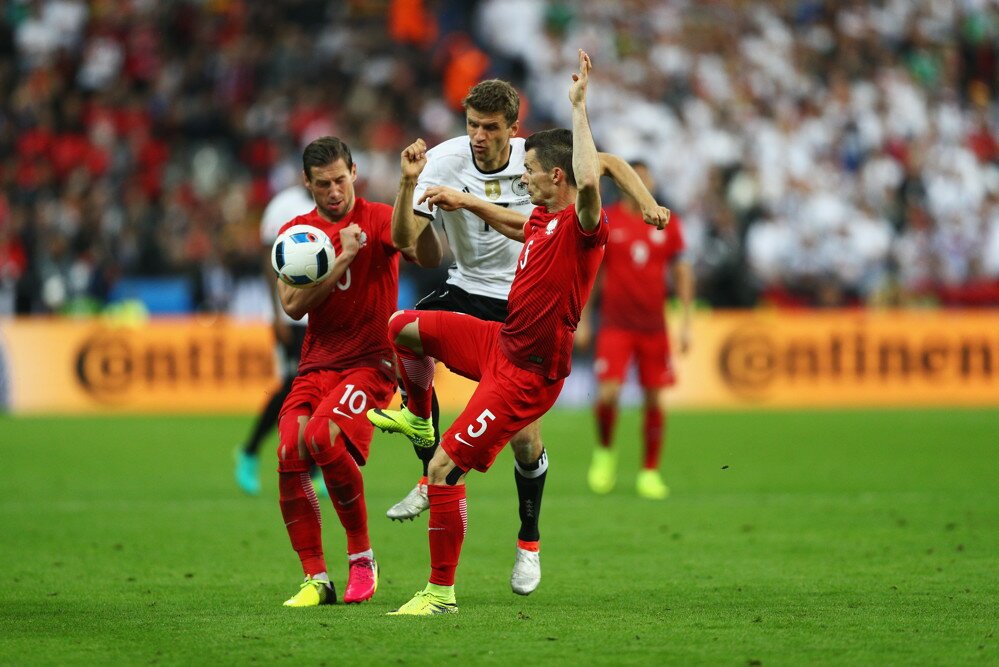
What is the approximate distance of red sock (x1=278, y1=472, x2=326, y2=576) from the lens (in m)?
7.42

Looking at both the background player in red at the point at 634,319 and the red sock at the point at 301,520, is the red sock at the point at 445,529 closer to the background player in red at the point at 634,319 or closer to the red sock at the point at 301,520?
the red sock at the point at 301,520

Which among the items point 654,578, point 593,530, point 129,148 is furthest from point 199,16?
point 654,578

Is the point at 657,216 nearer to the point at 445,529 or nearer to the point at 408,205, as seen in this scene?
the point at 408,205

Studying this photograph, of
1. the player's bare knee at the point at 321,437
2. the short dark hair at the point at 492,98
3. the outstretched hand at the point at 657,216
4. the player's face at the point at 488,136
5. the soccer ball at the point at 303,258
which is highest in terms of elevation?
the short dark hair at the point at 492,98

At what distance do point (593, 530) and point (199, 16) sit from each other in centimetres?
1785

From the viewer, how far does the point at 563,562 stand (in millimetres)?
8922

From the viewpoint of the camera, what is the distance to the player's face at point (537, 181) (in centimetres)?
713

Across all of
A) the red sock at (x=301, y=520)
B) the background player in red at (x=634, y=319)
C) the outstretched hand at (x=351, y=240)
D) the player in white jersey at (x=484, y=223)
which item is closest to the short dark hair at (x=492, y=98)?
the player in white jersey at (x=484, y=223)

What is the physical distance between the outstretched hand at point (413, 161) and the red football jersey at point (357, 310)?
2.10 feet

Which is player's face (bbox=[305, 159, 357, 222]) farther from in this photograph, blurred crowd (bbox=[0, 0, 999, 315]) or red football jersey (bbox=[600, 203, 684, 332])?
blurred crowd (bbox=[0, 0, 999, 315])

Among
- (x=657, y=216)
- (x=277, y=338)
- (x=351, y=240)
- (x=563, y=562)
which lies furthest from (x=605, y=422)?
(x=657, y=216)

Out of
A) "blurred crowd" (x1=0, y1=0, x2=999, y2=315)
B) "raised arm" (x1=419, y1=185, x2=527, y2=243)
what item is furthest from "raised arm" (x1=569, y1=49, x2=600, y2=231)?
"blurred crowd" (x1=0, y1=0, x2=999, y2=315)

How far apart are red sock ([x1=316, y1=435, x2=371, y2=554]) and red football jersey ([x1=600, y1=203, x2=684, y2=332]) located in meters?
5.76

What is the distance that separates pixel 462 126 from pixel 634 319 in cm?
1200
